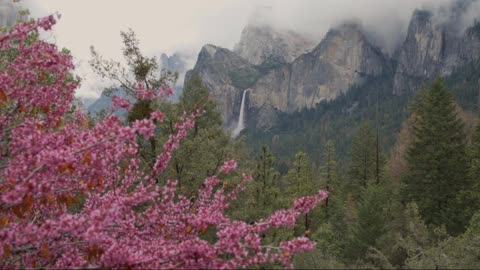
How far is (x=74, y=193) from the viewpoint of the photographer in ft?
15.5

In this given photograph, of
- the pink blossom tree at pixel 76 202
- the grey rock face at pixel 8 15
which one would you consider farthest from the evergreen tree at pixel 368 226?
the grey rock face at pixel 8 15

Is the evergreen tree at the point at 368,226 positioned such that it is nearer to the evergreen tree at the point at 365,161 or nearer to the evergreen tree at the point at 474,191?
the evergreen tree at the point at 474,191

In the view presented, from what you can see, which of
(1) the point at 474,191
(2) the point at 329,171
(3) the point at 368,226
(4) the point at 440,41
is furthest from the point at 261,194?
(4) the point at 440,41

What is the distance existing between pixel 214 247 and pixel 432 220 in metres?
27.1

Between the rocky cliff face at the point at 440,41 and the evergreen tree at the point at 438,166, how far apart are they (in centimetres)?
16126

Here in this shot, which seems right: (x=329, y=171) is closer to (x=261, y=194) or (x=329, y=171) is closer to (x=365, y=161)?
(x=365, y=161)

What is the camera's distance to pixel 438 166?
28.2 m

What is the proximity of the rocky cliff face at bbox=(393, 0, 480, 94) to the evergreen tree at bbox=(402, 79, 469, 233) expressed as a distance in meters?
161

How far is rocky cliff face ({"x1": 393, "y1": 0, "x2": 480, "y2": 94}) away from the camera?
6683 inches

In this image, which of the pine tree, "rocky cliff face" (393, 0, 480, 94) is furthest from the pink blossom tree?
"rocky cliff face" (393, 0, 480, 94)

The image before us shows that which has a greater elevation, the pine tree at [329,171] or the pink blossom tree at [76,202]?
the pine tree at [329,171]

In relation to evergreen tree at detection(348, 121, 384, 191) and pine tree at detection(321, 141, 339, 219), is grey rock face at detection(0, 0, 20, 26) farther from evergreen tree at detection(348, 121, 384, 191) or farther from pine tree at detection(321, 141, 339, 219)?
evergreen tree at detection(348, 121, 384, 191)

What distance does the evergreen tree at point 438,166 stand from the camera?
26809mm

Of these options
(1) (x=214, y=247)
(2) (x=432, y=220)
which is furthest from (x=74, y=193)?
(2) (x=432, y=220)
